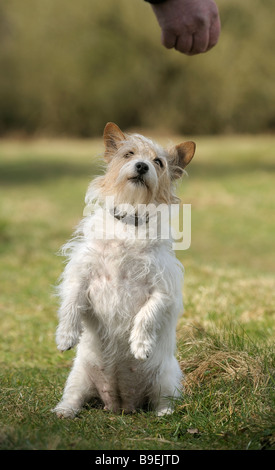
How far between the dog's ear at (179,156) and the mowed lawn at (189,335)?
0.45 m

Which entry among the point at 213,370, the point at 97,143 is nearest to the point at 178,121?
the point at 97,143

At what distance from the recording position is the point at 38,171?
22219mm

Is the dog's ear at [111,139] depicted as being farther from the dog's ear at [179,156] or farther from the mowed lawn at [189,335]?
the dog's ear at [179,156]

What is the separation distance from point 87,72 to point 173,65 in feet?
12.2

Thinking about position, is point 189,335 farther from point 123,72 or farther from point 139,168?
point 123,72

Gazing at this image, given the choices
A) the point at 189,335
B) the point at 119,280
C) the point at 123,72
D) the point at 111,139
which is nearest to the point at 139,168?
the point at 111,139

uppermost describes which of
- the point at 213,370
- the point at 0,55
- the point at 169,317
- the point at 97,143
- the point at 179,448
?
the point at 0,55

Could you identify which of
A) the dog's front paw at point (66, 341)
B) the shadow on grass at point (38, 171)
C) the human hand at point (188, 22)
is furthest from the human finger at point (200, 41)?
the shadow on grass at point (38, 171)

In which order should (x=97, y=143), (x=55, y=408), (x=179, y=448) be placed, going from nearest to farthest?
(x=179, y=448) < (x=55, y=408) < (x=97, y=143)

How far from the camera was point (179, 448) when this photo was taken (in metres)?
3.50

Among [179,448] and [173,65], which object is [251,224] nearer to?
[179,448]

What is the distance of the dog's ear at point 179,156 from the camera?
424cm

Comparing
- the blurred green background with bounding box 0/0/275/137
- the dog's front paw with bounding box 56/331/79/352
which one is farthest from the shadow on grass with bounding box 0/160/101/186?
the dog's front paw with bounding box 56/331/79/352

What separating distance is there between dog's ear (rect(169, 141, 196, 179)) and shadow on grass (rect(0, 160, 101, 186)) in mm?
15958
